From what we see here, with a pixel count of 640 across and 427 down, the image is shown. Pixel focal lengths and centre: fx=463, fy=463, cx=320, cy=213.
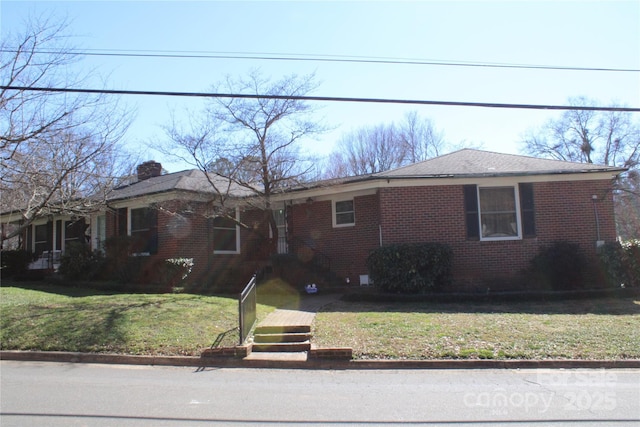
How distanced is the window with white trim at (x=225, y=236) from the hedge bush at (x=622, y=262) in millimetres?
12158

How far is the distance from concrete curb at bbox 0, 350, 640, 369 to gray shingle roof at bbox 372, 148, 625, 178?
754 centimetres

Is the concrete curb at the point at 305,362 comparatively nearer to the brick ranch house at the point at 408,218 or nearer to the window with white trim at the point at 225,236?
the brick ranch house at the point at 408,218

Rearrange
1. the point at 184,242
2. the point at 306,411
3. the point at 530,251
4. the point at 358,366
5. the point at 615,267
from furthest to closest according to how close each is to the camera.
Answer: the point at 184,242
the point at 530,251
the point at 615,267
the point at 358,366
the point at 306,411

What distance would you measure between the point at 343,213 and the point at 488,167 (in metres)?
4.99

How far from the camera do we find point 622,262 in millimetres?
12727

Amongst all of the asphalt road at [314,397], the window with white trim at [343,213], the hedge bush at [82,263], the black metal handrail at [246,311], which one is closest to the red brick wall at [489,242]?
the window with white trim at [343,213]

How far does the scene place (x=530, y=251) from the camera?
1405cm

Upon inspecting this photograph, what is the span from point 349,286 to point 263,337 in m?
6.45

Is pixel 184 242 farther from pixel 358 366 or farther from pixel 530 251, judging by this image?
pixel 530 251

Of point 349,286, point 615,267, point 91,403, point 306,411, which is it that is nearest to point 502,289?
point 615,267

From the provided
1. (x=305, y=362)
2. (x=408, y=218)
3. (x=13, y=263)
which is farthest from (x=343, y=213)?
(x=13, y=263)

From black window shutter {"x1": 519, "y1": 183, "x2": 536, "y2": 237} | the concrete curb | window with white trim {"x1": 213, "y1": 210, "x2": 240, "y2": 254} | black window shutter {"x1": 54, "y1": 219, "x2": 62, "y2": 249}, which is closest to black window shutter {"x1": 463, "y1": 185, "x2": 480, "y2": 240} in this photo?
black window shutter {"x1": 519, "y1": 183, "x2": 536, "y2": 237}

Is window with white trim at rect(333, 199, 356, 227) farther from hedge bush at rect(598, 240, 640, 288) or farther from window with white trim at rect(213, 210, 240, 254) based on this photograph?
hedge bush at rect(598, 240, 640, 288)

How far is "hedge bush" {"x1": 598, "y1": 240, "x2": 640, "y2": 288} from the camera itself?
496 inches
